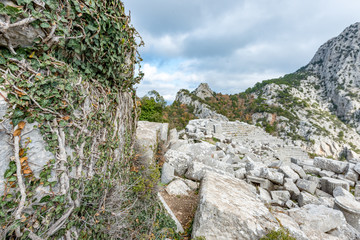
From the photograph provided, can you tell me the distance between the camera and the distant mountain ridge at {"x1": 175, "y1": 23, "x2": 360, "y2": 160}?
2411 centimetres

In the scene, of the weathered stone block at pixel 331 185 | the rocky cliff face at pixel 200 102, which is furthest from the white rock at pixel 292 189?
the rocky cliff face at pixel 200 102

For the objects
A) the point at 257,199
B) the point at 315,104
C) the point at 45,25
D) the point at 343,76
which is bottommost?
the point at 257,199

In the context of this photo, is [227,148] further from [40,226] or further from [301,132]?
[301,132]

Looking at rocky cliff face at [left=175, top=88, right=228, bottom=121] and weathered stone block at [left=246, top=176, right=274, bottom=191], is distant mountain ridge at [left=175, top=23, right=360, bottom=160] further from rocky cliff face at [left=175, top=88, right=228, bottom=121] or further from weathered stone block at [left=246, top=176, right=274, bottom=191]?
weathered stone block at [left=246, top=176, right=274, bottom=191]

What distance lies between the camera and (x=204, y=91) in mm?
33125

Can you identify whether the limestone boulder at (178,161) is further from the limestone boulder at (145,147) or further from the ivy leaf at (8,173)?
the ivy leaf at (8,173)

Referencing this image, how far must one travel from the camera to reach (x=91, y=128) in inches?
72.0

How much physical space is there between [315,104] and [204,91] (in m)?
25.7

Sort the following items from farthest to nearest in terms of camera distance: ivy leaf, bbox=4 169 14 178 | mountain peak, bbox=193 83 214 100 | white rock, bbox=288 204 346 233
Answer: mountain peak, bbox=193 83 214 100 → white rock, bbox=288 204 346 233 → ivy leaf, bbox=4 169 14 178

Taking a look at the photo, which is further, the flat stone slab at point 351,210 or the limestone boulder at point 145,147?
the flat stone slab at point 351,210

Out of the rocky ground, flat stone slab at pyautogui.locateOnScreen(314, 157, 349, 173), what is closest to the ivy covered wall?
the rocky ground

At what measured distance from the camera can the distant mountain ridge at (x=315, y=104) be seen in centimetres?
2411

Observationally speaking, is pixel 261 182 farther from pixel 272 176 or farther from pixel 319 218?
pixel 319 218

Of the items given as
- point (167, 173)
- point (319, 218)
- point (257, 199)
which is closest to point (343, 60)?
point (319, 218)
